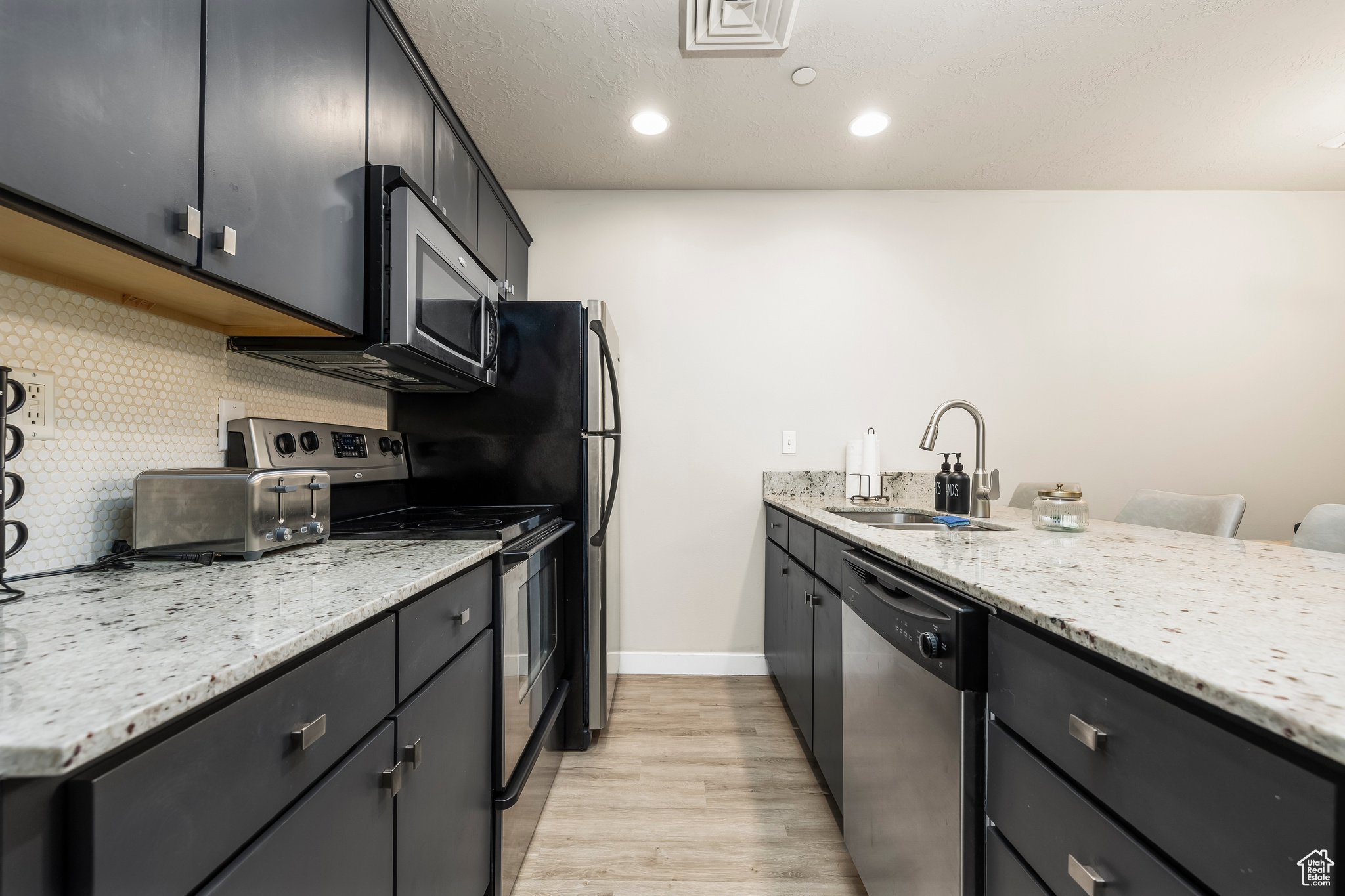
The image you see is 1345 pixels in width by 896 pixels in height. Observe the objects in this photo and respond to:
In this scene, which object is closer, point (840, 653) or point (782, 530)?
point (840, 653)

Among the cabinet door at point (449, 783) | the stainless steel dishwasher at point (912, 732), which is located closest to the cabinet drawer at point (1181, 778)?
the stainless steel dishwasher at point (912, 732)

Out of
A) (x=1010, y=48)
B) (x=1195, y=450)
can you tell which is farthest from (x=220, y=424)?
(x=1195, y=450)

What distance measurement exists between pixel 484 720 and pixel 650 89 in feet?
6.95

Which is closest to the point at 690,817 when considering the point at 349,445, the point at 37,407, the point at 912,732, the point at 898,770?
the point at 898,770

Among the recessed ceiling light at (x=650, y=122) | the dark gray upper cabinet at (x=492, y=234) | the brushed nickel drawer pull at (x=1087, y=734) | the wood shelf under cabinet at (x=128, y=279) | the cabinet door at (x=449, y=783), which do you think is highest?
the recessed ceiling light at (x=650, y=122)

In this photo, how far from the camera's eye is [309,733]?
648mm

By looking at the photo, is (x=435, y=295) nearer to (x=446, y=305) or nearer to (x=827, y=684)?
(x=446, y=305)

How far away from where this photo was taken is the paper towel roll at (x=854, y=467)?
8.96 feet

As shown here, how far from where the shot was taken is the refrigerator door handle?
6.79ft

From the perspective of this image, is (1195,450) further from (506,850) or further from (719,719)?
(506,850)

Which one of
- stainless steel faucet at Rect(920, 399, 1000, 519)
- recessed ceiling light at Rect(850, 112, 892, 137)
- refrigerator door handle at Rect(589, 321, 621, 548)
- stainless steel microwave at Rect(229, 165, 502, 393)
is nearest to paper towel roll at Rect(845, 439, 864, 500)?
stainless steel faucet at Rect(920, 399, 1000, 519)

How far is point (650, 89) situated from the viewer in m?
2.06

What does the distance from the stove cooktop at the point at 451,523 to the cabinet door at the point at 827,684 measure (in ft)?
3.01

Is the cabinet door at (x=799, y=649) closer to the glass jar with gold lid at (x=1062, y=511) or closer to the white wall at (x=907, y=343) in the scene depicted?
the white wall at (x=907, y=343)
